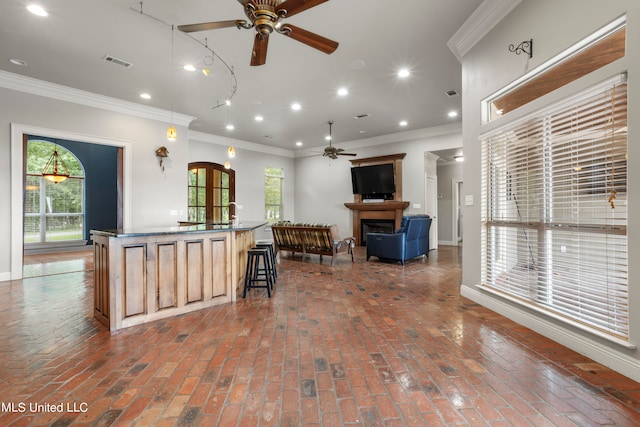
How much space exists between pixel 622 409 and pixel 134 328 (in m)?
3.51

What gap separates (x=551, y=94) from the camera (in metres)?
2.32

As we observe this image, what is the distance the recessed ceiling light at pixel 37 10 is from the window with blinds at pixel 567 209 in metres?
4.81

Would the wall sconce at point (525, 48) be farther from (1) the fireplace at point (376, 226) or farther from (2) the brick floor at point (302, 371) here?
(1) the fireplace at point (376, 226)

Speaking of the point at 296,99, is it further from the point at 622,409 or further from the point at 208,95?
the point at 622,409

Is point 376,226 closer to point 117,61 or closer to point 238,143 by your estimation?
point 238,143

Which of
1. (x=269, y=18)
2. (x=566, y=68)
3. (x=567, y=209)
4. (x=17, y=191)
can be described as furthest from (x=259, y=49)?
(x=17, y=191)

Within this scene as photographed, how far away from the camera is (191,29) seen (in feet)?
7.59

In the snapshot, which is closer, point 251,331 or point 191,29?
point 191,29

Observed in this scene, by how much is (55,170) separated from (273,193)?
5.79 metres

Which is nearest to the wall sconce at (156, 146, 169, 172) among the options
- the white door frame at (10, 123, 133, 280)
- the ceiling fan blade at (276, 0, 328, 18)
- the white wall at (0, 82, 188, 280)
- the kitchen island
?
the white wall at (0, 82, 188, 280)

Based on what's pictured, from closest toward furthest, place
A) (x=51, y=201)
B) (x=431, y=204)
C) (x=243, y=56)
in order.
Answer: (x=243, y=56) < (x=431, y=204) < (x=51, y=201)

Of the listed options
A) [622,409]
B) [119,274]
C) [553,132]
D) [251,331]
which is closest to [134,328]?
[119,274]

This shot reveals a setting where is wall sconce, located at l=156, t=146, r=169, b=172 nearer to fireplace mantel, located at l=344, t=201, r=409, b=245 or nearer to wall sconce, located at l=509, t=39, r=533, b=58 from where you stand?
fireplace mantel, located at l=344, t=201, r=409, b=245

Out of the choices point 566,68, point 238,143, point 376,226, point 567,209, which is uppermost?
point 238,143
